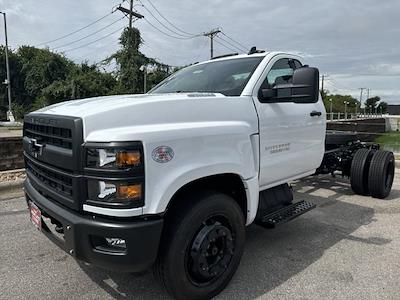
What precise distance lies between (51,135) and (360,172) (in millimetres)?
5045

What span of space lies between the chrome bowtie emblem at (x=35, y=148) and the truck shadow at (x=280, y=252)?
3.92 ft

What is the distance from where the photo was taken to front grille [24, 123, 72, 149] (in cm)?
267

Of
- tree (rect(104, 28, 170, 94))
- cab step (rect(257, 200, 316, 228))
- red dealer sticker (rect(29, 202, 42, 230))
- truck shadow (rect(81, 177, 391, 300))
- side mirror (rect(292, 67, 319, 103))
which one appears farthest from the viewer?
tree (rect(104, 28, 170, 94))

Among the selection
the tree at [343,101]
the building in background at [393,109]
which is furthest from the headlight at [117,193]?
the building in background at [393,109]

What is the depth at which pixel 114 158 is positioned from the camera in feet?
8.20

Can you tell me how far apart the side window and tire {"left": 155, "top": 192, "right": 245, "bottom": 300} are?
1.35 meters

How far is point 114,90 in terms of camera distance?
41.2m

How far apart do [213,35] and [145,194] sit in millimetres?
43155

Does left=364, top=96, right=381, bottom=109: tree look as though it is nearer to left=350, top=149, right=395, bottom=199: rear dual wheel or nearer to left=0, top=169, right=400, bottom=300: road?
left=350, top=149, right=395, bottom=199: rear dual wheel

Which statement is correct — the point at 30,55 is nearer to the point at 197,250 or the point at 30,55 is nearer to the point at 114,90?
the point at 114,90

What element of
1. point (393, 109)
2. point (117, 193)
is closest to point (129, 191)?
point (117, 193)

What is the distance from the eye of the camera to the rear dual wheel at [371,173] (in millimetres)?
6223

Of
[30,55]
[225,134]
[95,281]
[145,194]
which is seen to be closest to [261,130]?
[225,134]

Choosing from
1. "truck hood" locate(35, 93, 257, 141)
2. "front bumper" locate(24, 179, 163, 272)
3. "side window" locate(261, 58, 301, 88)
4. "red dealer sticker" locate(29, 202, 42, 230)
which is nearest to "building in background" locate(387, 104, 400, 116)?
"side window" locate(261, 58, 301, 88)
